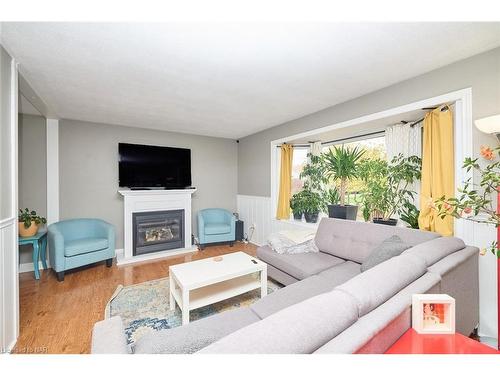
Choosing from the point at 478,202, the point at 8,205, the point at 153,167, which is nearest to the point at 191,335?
the point at 478,202

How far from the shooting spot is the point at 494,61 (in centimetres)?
173

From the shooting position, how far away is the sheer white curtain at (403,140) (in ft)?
8.19

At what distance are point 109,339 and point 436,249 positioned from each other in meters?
2.02

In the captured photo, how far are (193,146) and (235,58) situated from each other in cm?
301

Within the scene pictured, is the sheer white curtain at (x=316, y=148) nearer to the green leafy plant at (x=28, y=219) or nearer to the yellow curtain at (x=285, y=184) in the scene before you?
the yellow curtain at (x=285, y=184)

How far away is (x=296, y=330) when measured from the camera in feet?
2.31

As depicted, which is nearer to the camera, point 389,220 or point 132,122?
point 389,220

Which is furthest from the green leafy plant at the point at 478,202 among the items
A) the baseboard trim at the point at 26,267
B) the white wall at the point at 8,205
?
the baseboard trim at the point at 26,267

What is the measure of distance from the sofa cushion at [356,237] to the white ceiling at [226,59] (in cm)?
154

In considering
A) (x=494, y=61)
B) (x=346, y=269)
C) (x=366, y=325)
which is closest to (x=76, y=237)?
(x=346, y=269)

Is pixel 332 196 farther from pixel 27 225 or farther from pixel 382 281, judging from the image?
pixel 27 225

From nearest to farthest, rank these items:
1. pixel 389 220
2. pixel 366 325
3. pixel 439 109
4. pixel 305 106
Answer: pixel 366 325
pixel 439 109
pixel 389 220
pixel 305 106

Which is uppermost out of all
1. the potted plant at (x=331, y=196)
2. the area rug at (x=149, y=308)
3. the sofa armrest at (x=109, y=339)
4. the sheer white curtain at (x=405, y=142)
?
the sheer white curtain at (x=405, y=142)

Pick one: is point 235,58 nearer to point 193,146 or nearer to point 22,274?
point 193,146
